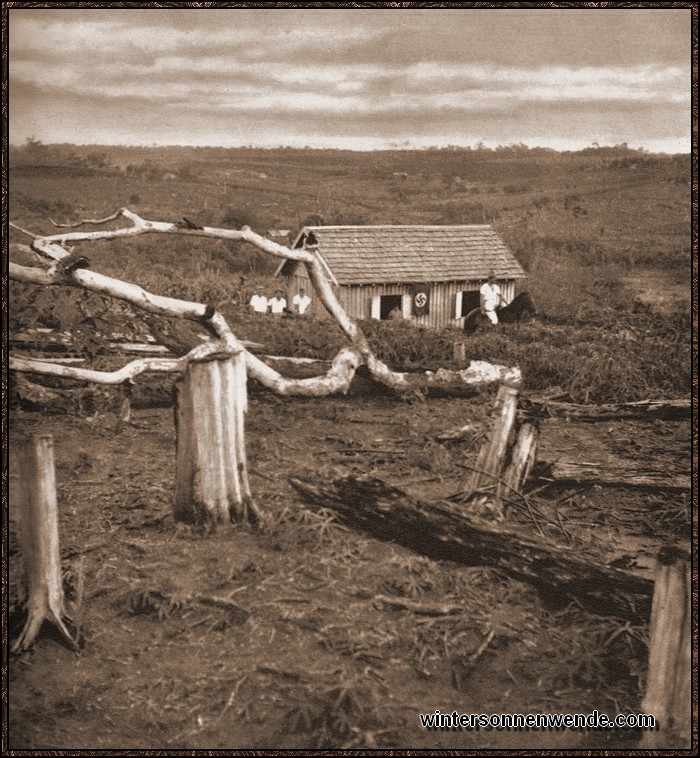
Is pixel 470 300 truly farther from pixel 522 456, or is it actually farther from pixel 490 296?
pixel 522 456

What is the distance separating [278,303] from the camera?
6.21 metres

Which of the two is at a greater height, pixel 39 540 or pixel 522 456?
pixel 522 456

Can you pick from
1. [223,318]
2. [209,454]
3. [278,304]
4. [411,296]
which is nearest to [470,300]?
[411,296]

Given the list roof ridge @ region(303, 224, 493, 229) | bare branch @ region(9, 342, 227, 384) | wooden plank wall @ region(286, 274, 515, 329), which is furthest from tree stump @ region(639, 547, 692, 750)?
bare branch @ region(9, 342, 227, 384)

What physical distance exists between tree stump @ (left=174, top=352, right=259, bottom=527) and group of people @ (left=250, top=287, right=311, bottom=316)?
2.25 feet

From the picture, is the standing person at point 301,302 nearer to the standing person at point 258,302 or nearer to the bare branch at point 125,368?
the standing person at point 258,302

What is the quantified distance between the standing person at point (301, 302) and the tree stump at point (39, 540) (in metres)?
1.77

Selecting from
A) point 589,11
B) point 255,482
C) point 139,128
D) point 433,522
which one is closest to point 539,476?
point 433,522

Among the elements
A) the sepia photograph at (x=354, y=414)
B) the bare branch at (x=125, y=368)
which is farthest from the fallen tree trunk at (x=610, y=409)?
the bare branch at (x=125, y=368)

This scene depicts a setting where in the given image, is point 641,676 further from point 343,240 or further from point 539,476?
point 343,240

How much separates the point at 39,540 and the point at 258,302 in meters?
1.91

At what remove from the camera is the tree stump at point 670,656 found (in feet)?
15.6

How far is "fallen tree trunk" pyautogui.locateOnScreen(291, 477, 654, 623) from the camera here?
5230 millimetres

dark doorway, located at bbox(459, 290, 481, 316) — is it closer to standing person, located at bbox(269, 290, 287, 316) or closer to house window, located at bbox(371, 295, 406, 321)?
house window, located at bbox(371, 295, 406, 321)
